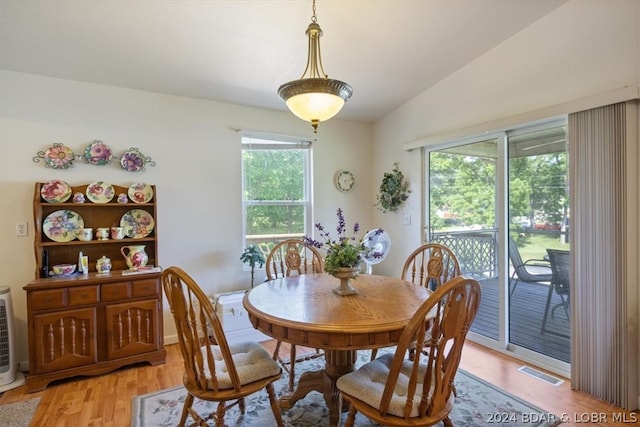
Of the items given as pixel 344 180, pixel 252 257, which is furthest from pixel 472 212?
pixel 252 257

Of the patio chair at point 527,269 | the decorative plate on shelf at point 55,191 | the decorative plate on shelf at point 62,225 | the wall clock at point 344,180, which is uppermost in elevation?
the wall clock at point 344,180

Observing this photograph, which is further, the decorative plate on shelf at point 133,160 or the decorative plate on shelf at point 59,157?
the decorative plate on shelf at point 133,160

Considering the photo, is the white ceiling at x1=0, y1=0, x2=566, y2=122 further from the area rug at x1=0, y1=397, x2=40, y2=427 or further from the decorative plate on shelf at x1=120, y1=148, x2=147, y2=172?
the area rug at x1=0, y1=397, x2=40, y2=427

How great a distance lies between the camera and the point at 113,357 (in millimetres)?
2617

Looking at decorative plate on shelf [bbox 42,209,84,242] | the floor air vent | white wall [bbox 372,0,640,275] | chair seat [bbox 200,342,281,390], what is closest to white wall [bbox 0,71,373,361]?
decorative plate on shelf [bbox 42,209,84,242]

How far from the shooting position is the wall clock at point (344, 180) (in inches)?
164

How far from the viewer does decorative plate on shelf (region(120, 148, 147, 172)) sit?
2959 millimetres

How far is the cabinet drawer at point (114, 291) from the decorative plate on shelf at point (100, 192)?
2.39 ft

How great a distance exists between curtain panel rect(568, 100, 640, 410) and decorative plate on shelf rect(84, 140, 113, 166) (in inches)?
143

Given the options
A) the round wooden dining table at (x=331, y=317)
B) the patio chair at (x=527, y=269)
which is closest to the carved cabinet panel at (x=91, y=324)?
the round wooden dining table at (x=331, y=317)

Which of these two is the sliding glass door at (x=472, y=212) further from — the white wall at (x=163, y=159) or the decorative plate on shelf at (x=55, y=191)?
the decorative plate on shelf at (x=55, y=191)

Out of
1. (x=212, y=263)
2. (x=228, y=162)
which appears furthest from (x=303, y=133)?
(x=212, y=263)

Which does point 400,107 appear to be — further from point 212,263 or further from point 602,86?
point 212,263

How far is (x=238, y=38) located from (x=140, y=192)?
1572 millimetres
